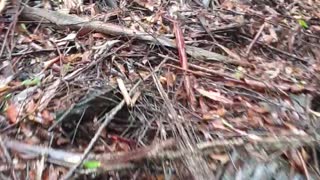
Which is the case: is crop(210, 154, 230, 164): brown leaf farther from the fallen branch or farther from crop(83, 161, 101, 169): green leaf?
the fallen branch

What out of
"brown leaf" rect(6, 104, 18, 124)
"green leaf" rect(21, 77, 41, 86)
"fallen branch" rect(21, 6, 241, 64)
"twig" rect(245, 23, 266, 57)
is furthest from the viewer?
"twig" rect(245, 23, 266, 57)

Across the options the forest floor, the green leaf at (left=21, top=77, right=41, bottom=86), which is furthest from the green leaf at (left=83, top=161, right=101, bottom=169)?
the green leaf at (left=21, top=77, right=41, bottom=86)

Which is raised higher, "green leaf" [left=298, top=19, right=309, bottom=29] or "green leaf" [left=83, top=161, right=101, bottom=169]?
"green leaf" [left=298, top=19, right=309, bottom=29]

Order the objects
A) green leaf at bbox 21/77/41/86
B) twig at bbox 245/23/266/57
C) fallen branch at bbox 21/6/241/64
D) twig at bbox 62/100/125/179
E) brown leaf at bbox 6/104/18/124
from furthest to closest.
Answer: twig at bbox 245/23/266/57 → fallen branch at bbox 21/6/241/64 → green leaf at bbox 21/77/41/86 → brown leaf at bbox 6/104/18/124 → twig at bbox 62/100/125/179

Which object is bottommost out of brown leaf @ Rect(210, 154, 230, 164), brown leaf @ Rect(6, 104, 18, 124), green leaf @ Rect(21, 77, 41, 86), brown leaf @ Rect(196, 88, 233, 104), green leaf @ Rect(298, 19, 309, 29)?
green leaf @ Rect(21, 77, 41, 86)

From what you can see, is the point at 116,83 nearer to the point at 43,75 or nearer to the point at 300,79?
the point at 43,75

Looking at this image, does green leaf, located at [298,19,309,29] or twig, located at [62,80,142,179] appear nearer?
twig, located at [62,80,142,179]

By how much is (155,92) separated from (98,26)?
2.76 feet

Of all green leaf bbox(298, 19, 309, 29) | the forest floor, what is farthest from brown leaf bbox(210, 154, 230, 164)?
green leaf bbox(298, 19, 309, 29)

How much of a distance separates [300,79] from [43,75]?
164 cm

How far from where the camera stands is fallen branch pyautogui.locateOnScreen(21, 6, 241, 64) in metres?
3.04

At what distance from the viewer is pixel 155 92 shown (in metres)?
2.51

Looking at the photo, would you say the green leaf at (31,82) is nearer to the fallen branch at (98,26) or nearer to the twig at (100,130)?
the twig at (100,130)

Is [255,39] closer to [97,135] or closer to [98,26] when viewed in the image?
[98,26]
